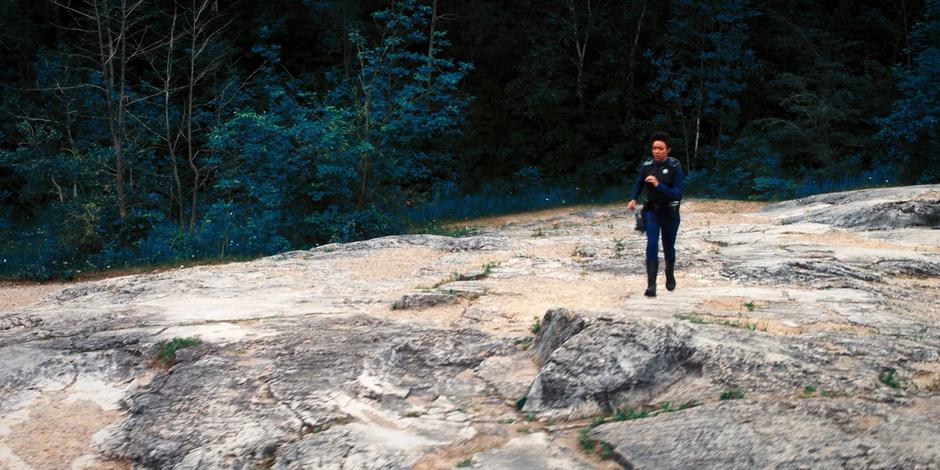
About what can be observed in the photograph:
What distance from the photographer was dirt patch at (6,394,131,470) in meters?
4.90

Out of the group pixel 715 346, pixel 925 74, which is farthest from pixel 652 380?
pixel 925 74

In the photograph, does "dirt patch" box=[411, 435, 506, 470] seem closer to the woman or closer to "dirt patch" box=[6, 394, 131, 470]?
"dirt patch" box=[6, 394, 131, 470]

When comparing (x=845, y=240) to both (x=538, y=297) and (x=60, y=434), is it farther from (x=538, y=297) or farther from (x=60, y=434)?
(x=60, y=434)

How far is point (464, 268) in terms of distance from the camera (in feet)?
30.9

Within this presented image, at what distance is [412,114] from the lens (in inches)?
677

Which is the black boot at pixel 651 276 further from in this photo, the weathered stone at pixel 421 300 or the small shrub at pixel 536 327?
Answer: the weathered stone at pixel 421 300

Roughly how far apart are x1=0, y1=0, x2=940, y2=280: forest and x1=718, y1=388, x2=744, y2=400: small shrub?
9883 millimetres

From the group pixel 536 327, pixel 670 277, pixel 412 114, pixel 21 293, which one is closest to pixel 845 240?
pixel 670 277

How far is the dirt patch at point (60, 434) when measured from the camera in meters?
4.90

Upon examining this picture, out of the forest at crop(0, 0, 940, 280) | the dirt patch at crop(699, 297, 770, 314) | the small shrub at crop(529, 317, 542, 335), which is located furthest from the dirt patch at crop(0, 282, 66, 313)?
the dirt patch at crop(699, 297, 770, 314)

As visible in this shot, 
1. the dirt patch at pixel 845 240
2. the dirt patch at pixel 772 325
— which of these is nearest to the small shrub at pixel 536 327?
the dirt patch at pixel 772 325

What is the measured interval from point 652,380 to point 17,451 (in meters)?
4.03

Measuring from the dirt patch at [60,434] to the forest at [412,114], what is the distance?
7.93 meters

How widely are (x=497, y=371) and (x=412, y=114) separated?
1232 centimetres
